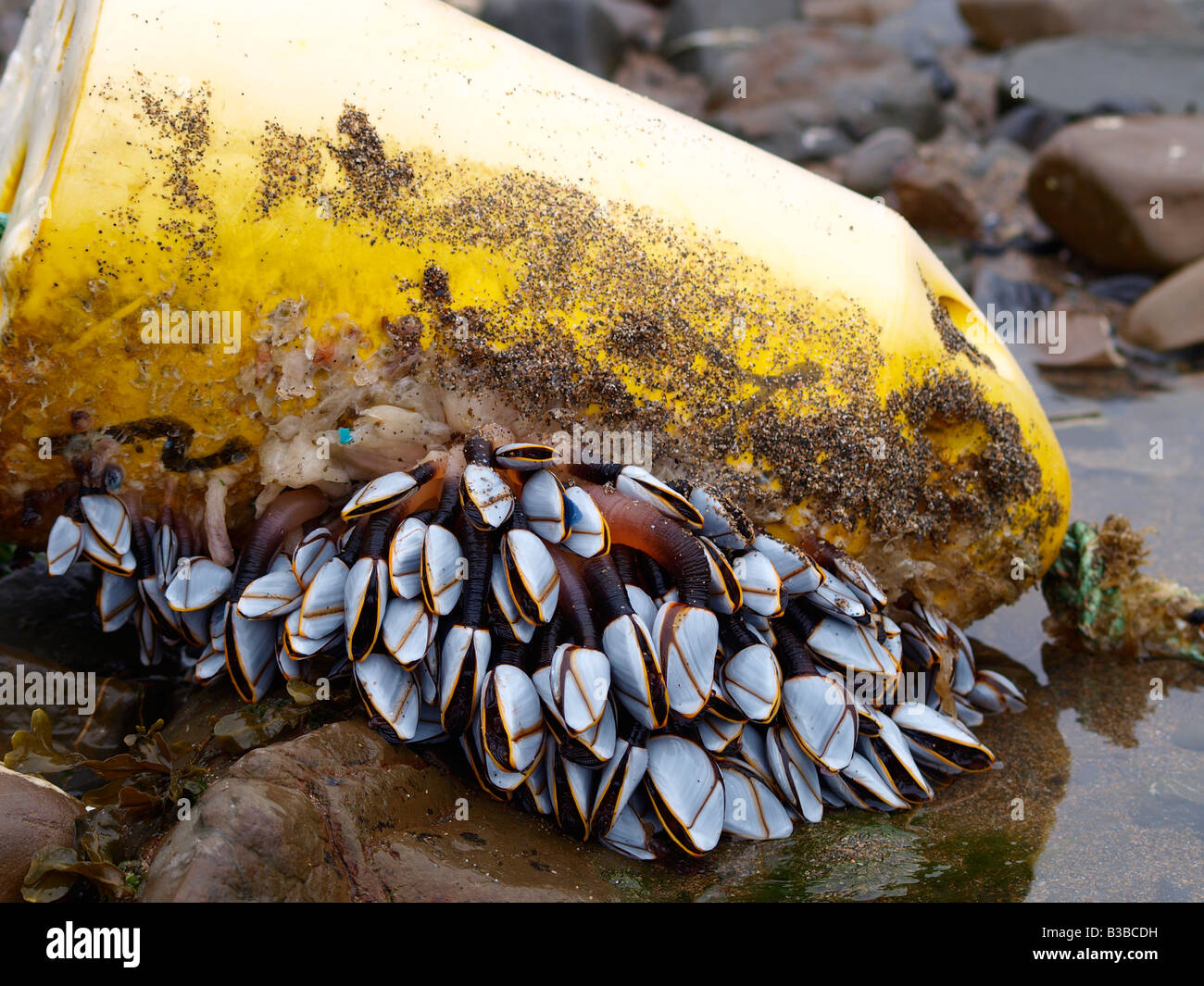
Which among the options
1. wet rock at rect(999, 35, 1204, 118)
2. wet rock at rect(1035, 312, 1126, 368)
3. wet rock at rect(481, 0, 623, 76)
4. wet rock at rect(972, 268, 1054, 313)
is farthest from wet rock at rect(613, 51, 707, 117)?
wet rock at rect(1035, 312, 1126, 368)

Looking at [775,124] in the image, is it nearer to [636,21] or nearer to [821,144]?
[821,144]

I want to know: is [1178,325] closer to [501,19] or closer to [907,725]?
[907,725]

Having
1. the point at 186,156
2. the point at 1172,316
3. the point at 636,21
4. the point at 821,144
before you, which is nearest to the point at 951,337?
the point at 186,156

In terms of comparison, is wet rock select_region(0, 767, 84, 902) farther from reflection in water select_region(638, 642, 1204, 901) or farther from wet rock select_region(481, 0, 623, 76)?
wet rock select_region(481, 0, 623, 76)

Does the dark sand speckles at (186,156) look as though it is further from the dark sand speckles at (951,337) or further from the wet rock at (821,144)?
the wet rock at (821,144)

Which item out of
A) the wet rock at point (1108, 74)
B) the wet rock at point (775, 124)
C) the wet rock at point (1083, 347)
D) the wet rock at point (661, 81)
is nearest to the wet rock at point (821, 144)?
the wet rock at point (775, 124)

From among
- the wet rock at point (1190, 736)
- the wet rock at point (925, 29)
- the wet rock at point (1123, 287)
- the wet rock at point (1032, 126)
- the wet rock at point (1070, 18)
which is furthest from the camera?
the wet rock at point (1070, 18)
